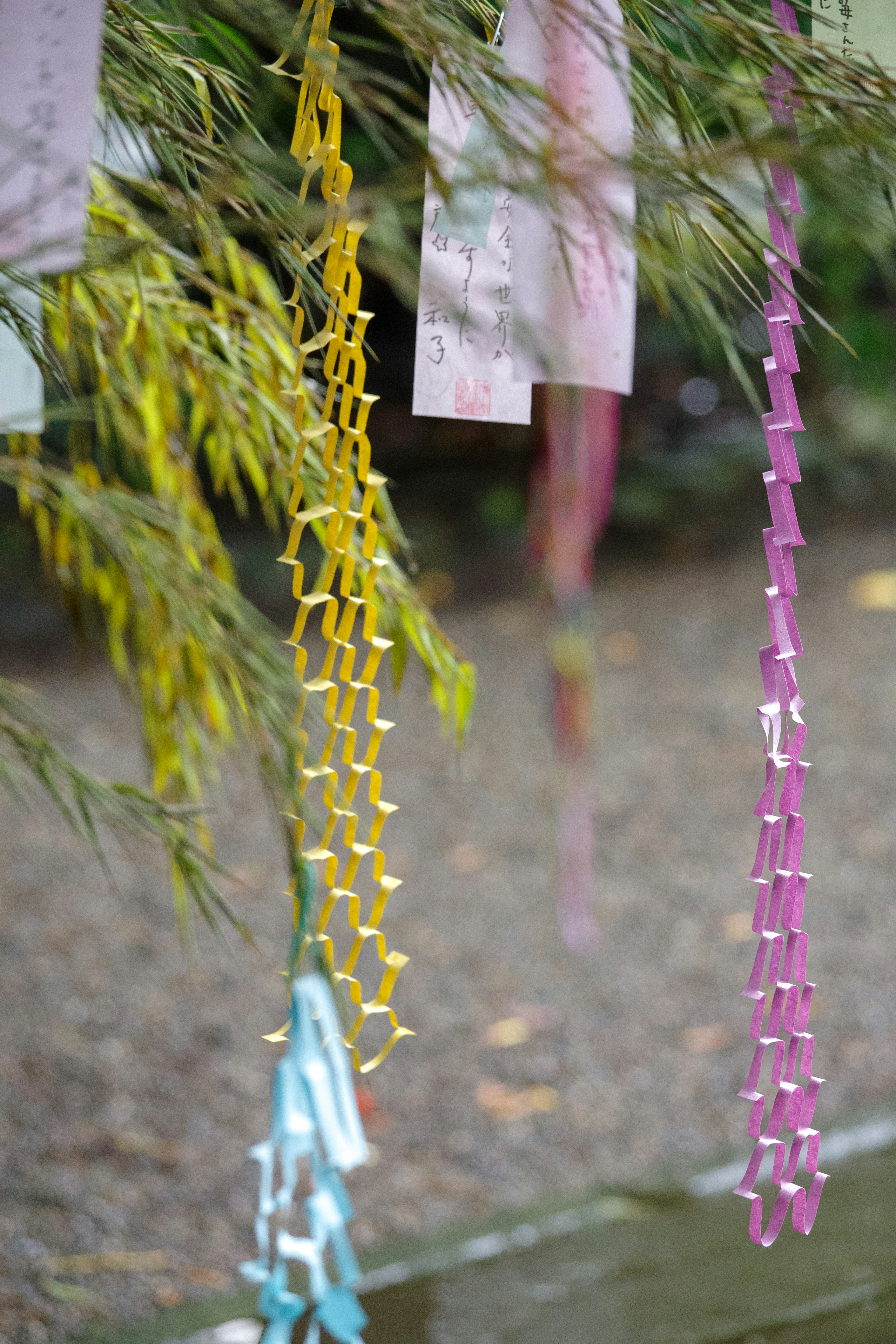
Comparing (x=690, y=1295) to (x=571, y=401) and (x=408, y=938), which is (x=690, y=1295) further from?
(x=571, y=401)

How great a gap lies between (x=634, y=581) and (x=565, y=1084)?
2.22 metres

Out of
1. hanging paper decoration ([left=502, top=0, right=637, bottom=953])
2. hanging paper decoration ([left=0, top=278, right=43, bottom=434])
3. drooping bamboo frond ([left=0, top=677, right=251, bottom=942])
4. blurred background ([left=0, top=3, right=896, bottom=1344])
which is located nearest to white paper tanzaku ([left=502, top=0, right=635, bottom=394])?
hanging paper decoration ([left=502, top=0, right=637, bottom=953])

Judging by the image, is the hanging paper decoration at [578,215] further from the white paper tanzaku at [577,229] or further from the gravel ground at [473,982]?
the gravel ground at [473,982]

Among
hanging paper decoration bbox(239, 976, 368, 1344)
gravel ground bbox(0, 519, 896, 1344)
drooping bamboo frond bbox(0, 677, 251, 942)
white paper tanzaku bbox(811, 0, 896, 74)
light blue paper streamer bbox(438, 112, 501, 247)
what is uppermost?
white paper tanzaku bbox(811, 0, 896, 74)

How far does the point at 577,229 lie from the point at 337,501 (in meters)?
0.19

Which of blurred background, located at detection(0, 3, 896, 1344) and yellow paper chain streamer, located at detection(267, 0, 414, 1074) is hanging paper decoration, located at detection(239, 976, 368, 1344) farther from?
blurred background, located at detection(0, 3, 896, 1344)

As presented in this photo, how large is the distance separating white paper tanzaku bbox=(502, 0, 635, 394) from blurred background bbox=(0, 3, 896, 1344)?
0.35 feet

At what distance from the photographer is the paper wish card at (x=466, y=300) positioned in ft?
1.93

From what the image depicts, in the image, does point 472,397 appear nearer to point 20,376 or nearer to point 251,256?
point 20,376

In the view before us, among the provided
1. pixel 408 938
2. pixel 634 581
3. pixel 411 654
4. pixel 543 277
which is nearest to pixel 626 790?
pixel 408 938

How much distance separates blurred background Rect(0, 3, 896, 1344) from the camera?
148 centimetres

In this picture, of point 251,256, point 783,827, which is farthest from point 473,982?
point 783,827

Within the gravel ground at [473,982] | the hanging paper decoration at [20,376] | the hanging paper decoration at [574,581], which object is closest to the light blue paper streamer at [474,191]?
the hanging paper decoration at [574,581]

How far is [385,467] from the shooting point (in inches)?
148
